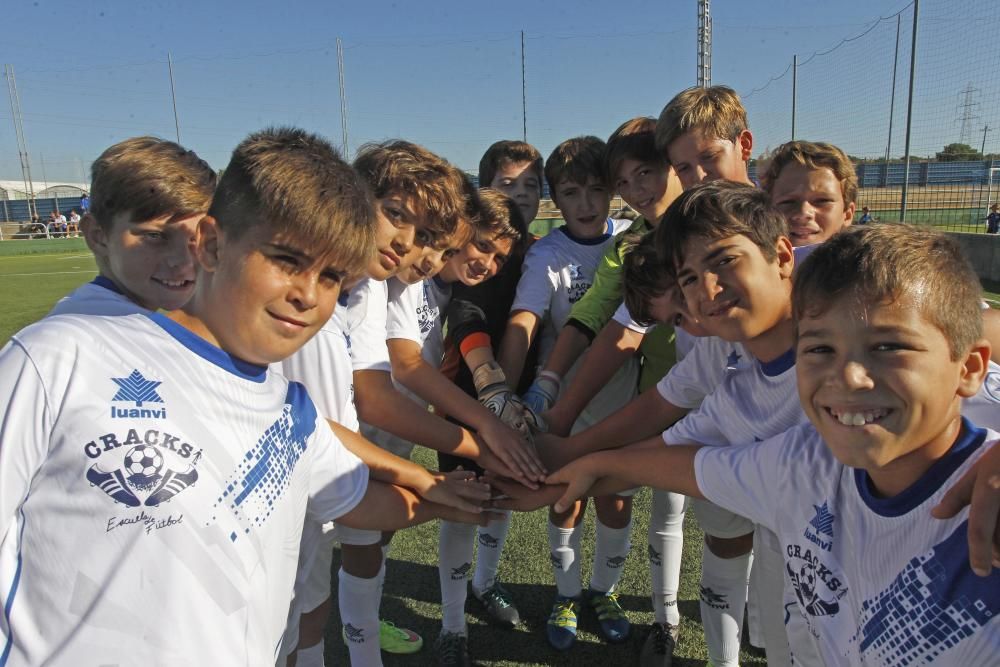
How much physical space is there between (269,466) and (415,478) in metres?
0.73

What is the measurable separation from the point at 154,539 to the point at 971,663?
5.14 ft

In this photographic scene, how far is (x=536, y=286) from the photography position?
2.97m

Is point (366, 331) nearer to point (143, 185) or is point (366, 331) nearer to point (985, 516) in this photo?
point (143, 185)

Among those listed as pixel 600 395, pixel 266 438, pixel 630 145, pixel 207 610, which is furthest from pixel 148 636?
pixel 630 145

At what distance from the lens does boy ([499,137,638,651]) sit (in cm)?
303

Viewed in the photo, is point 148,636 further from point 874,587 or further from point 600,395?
point 600,395

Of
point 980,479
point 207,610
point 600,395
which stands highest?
point 980,479

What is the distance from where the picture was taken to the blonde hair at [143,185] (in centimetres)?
204

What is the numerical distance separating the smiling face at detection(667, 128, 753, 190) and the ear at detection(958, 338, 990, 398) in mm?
1477

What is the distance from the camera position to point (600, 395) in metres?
3.13

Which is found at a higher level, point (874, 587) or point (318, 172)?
point (318, 172)

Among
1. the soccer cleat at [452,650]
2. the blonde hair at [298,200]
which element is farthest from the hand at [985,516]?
the soccer cleat at [452,650]

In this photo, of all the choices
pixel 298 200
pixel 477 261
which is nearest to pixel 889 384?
pixel 298 200

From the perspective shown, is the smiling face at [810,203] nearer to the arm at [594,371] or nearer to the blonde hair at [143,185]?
the arm at [594,371]
